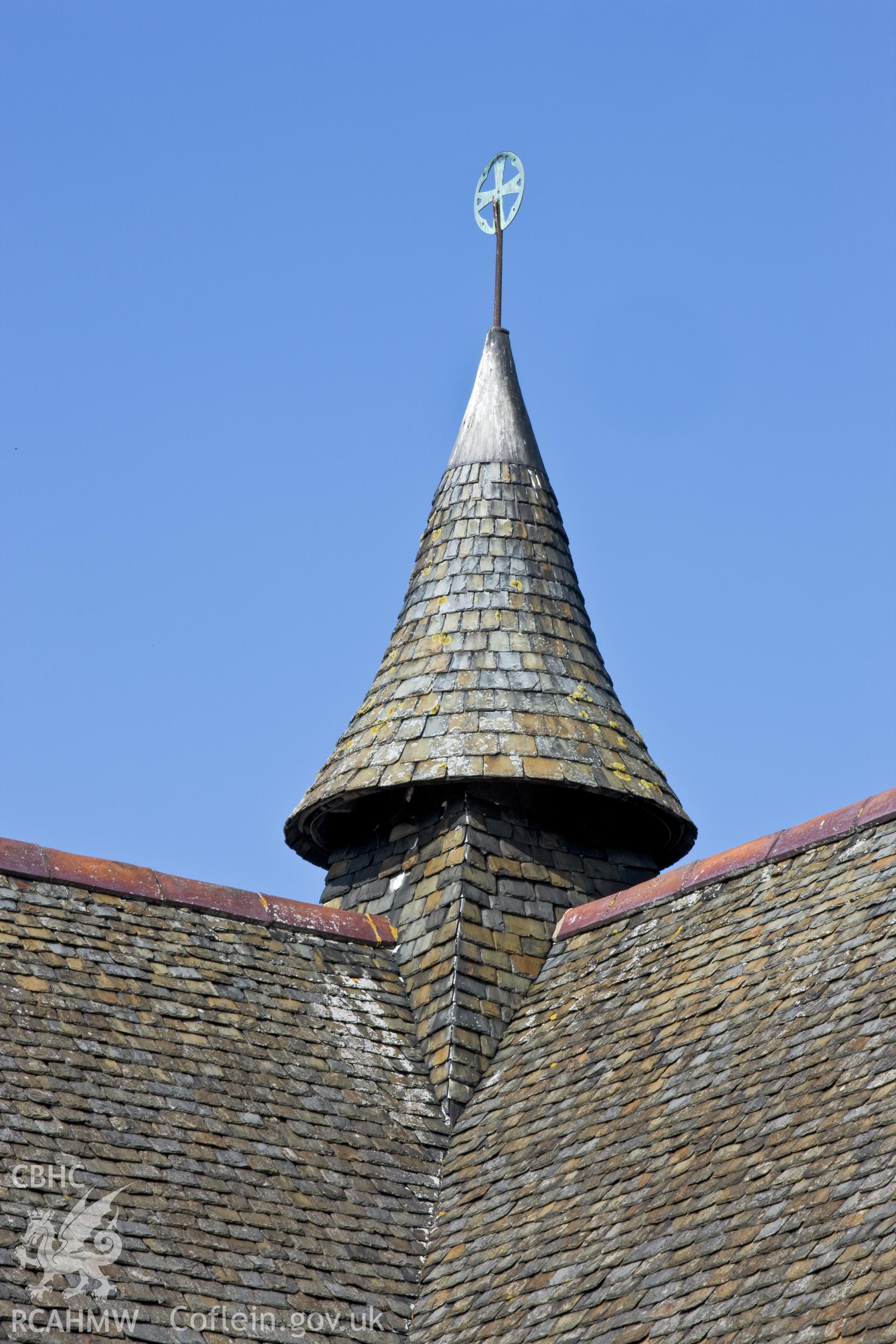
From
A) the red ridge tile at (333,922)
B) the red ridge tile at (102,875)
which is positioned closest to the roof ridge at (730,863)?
the red ridge tile at (333,922)

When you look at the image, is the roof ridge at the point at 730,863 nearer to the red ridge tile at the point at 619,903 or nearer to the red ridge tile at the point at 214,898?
the red ridge tile at the point at 619,903

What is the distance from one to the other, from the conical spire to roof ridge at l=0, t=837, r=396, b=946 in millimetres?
884

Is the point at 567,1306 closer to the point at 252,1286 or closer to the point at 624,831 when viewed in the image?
the point at 252,1286

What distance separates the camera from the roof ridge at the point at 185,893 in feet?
40.3

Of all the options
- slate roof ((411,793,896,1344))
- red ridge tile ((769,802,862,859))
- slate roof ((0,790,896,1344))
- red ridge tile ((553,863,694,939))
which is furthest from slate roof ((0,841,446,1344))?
red ridge tile ((769,802,862,859))

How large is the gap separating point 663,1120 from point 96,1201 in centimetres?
267

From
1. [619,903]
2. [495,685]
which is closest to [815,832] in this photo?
[619,903]

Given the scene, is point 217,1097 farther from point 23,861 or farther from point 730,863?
point 730,863

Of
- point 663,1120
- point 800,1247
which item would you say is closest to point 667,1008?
point 663,1120

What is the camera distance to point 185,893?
42.0ft

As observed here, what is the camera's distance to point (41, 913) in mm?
11883

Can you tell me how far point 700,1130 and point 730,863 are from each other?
245 centimetres

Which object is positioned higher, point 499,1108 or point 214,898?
point 214,898

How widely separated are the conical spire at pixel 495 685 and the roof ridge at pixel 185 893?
2.90 feet
